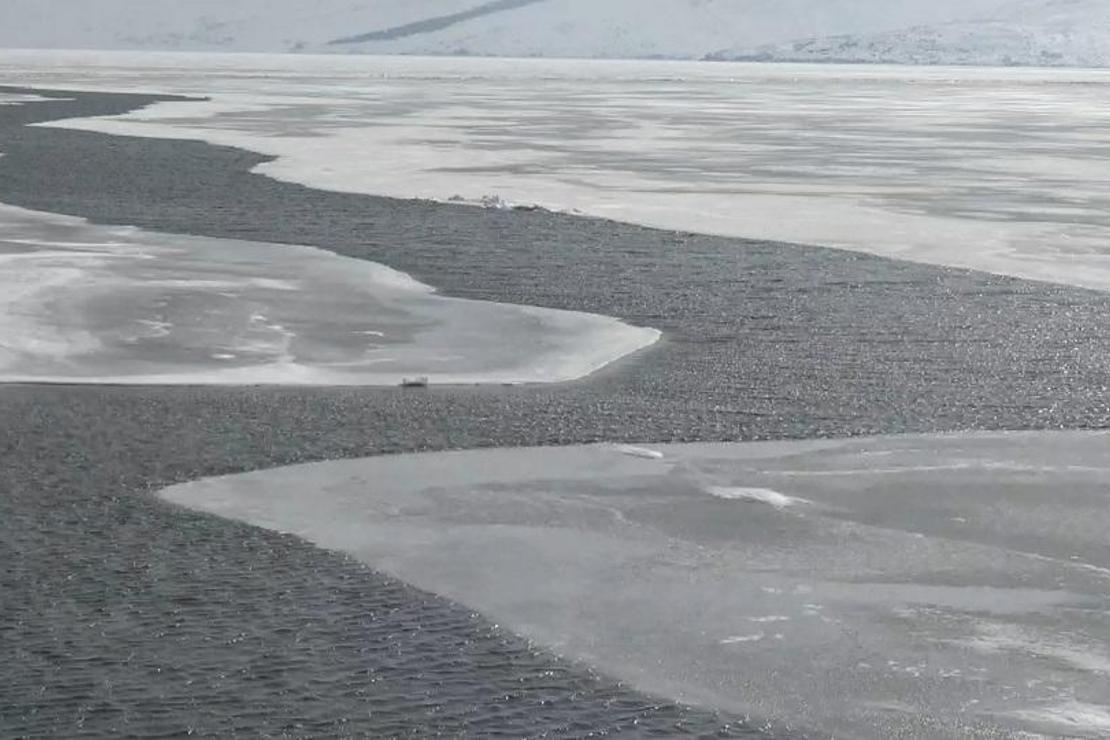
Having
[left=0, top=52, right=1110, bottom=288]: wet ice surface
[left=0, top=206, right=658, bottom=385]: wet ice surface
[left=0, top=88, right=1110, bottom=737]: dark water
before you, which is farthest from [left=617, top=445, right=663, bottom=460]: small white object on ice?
[left=0, top=52, right=1110, bottom=288]: wet ice surface

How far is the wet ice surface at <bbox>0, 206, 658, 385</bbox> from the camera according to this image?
8867 millimetres

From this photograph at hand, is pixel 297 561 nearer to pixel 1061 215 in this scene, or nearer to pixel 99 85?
pixel 1061 215

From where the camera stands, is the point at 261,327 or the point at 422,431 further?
the point at 261,327

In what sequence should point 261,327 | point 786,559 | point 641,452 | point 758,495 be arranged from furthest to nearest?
point 261,327 → point 641,452 → point 758,495 → point 786,559

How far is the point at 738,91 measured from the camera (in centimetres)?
7062

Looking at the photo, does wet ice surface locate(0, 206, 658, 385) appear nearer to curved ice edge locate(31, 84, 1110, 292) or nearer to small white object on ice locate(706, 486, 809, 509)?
small white object on ice locate(706, 486, 809, 509)

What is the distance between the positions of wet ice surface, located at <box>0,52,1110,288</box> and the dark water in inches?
58.7

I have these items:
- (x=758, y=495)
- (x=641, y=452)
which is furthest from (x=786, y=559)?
(x=641, y=452)

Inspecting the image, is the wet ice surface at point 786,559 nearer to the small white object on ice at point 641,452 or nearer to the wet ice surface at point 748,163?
the small white object on ice at point 641,452

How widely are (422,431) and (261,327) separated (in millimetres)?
2617

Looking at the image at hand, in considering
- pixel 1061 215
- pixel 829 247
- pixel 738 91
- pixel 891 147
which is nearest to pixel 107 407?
pixel 829 247

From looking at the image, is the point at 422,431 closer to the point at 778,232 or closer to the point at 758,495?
the point at 758,495

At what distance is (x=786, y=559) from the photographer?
577cm

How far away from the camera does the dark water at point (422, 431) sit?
14.8 ft
